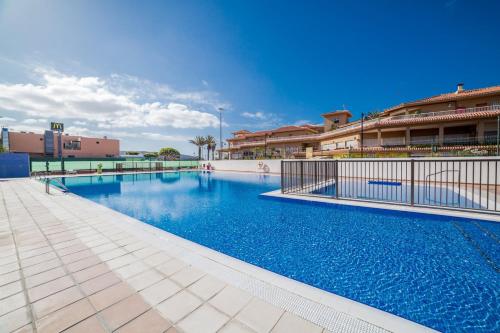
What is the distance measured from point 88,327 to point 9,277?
6.61ft

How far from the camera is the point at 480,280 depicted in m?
3.03

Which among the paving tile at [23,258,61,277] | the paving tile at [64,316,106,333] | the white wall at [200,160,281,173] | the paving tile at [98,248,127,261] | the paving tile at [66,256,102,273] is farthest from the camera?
the white wall at [200,160,281,173]

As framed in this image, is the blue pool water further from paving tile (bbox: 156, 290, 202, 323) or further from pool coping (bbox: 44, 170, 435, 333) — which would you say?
paving tile (bbox: 156, 290, 202, 323)

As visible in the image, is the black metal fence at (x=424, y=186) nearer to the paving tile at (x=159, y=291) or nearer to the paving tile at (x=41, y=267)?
the paving tile at (x=159, y=291)

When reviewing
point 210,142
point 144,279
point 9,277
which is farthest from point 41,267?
point 210,142

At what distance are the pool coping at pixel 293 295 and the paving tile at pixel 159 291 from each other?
0.54m

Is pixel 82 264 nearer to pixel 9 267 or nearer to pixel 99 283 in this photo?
pixel 99 283

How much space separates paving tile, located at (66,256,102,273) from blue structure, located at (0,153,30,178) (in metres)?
24.5

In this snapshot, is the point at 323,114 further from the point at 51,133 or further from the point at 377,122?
the point at 51,133

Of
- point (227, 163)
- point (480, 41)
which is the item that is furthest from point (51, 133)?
point (480, 41)

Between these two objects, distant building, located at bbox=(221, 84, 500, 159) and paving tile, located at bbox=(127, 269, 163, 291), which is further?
distant building, located at bbox=(221, 84, 500, 159)

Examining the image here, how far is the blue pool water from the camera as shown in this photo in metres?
2.60

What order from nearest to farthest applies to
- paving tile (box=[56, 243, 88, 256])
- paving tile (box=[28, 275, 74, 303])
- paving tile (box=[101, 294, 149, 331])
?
paving tile (box=[101, 294, 149, 331]) < paving tile (box=[28, 275, 74, 303]) < paving tile (box=[56, 243, 88, 256])

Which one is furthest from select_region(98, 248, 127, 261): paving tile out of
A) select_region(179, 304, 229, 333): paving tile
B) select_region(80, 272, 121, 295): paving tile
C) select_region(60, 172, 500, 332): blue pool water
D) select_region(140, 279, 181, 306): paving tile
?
select_region(179, 304, 229, 333): paving tile
